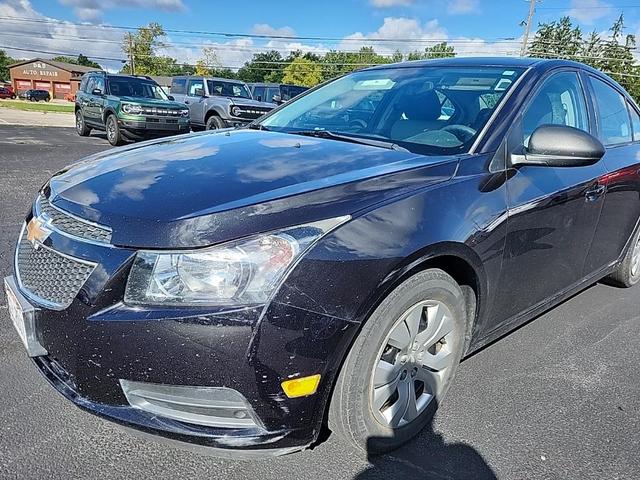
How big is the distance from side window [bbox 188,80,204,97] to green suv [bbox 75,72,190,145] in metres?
1.81

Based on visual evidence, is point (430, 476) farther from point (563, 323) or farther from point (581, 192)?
point (563, 323)

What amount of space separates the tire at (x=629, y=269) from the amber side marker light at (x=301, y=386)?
3.27m

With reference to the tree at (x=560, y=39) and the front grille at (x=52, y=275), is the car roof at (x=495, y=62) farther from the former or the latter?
the tree at (x=560, y=39)

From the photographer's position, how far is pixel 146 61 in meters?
66.3

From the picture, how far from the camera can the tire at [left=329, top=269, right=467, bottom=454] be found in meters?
1.91

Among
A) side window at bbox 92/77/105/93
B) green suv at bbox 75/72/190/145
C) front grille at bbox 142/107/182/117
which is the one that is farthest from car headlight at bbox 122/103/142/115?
side window at bbox 92/77/105/93

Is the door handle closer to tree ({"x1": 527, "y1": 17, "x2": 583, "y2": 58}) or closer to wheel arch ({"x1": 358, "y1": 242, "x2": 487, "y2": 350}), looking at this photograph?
wheel arch ({"x1": 358, "y1": 242, "x2": 487, "y2": 350})

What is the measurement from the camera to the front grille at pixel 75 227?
182cm

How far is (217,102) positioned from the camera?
14203mm

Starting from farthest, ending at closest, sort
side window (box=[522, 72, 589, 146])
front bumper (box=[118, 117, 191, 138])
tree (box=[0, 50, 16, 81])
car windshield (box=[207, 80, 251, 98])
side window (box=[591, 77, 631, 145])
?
tree (box=[0, 50, 16, 81]) < car windshield (box=[207, 80, 251, 98]) < front bumper (box=[118, 117, 191, 138]) < side window (box=[591, 77, 631, 145]) < side window (box=[522, 72, 589, 146])

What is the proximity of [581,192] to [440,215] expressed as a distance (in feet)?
4.25

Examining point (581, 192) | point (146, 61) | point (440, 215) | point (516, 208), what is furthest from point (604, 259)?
point (146, 61)

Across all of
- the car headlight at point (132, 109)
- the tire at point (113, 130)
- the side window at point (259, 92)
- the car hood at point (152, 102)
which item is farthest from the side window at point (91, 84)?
the side window at point (259, 92)

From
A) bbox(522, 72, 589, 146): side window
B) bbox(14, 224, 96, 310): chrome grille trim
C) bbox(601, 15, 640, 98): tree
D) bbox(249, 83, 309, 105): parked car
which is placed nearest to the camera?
bbox(14, 224, 96, 310): chrome grille trim
